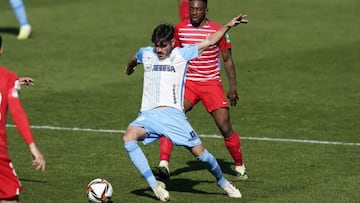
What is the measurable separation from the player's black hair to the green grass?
2.09 meters

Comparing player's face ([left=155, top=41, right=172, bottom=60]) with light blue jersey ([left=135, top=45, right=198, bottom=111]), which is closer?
player's face ([left=155, top=41, right=172, bottom=60])

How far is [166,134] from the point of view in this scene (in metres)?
13.5

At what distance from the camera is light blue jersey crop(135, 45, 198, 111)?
13.6 m

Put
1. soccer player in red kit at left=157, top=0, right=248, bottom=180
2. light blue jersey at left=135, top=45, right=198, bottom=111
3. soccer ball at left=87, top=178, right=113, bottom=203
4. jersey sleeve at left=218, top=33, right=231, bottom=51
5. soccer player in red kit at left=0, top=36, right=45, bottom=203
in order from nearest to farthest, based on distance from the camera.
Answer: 1. soccer player in red kit at left=0, top=36, right=45, bottom=203
2. soccer ball at left=87, top=178, right=113, bottom=203
3. light blue jersey at left=135, top=45, right=198, bottom=111
4. soccer player in red kit at left=157, top=0, right=248, bottom=180
5. jersey sleeve at left=218, top=33, right=231, bottom=51

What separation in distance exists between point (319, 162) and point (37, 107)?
6.79m

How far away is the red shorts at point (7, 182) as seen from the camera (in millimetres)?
10773

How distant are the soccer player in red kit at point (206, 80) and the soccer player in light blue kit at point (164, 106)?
1275 millimetres

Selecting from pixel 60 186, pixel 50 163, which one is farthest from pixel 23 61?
pixel 60 186

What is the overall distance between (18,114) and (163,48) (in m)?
3.35

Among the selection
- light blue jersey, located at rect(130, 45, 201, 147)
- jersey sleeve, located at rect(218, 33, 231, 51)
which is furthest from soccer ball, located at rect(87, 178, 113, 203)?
jersey sleeve, located at rect(218, 33, 231, 51)

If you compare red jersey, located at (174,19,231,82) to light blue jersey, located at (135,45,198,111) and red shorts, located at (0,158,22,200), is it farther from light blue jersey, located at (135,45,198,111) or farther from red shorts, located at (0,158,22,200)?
red shorts, located at (0,158,22,200)

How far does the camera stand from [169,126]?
1351 cm

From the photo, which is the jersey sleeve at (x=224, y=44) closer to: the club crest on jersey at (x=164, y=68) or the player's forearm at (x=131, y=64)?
the player's forearm at (x=131, y=64)

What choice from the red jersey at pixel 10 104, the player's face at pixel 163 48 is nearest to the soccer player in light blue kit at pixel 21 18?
the player's face at pixel 163 48
